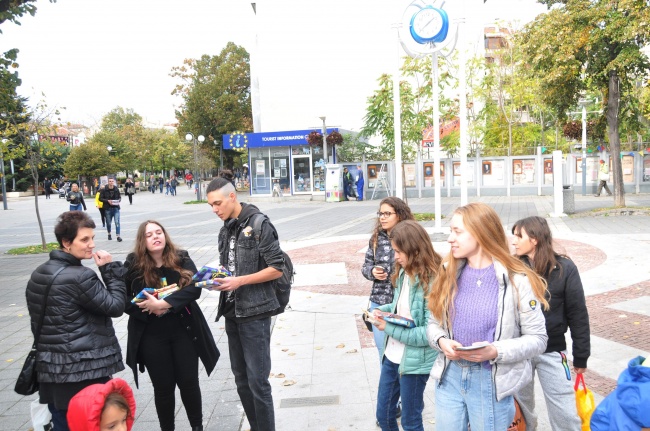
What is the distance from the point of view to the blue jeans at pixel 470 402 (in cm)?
283

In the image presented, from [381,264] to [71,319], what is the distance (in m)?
2.18

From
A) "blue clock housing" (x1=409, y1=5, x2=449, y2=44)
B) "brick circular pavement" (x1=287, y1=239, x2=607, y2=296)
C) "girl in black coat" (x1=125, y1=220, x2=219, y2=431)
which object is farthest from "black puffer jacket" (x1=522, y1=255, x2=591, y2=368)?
"blue clock housing" (x1=409, y1=5, x2=449, y2=44)

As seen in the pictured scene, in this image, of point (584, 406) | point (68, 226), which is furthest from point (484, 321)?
point (68, 226)

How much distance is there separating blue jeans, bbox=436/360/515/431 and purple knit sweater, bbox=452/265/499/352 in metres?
0.16

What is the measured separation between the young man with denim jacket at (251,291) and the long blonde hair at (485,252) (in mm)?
1321

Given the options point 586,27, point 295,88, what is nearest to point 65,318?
point 586,27

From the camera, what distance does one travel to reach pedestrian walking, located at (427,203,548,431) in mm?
2773

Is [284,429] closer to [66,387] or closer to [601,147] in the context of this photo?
[66,387]

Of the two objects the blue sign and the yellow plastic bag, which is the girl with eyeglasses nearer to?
the yellow plastic bag

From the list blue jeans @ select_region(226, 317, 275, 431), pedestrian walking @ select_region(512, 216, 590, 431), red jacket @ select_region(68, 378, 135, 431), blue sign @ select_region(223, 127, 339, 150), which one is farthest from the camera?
blue sign @ select_region(223, 127, 339, 150)

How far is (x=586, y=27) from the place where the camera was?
16.7 m

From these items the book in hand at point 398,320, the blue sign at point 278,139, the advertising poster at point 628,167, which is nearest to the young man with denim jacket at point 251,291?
the book in hand at point 398,320

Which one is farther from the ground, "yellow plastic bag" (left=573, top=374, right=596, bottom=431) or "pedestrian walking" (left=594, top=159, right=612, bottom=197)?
"pedestrian walking" (left=594, top=159, right=612, bottom=197)

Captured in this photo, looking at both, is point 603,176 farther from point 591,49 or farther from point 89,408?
point 89,408
